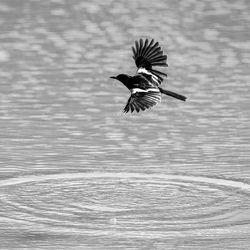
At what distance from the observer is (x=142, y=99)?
28.9ft

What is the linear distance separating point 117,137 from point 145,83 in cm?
302

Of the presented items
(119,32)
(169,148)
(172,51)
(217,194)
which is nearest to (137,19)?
(119,32)

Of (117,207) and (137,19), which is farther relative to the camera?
(137,19)

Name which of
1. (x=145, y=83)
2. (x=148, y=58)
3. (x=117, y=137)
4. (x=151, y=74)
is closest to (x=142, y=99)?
(x=145, y=83)

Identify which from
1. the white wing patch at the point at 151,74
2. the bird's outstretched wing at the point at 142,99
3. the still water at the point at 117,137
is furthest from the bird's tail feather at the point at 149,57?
the still water at the point at 117,137

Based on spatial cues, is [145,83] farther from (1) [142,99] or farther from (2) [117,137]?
(2) [117,137]

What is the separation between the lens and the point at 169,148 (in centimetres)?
1162

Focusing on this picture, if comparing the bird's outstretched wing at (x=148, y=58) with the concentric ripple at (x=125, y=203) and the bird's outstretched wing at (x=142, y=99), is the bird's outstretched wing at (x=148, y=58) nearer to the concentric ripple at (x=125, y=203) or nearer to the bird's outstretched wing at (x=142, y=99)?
the bird's outstretched wing at (x=142, y=99)

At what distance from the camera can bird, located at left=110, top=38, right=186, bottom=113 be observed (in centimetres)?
876

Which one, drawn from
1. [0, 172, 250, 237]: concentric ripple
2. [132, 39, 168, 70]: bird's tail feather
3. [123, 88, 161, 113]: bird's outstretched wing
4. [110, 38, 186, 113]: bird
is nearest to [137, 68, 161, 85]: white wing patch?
[110, 38, 186, 113]: bird

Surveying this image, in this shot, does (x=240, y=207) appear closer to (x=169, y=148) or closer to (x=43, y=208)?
(x=43, y=208)

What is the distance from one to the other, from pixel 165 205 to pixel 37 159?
199 cm

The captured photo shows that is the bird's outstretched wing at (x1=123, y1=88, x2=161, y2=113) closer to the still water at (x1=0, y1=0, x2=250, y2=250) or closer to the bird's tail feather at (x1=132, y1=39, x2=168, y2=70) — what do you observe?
the bird's tail feather at (x1=132, y1=39, x2=168, y2=70)

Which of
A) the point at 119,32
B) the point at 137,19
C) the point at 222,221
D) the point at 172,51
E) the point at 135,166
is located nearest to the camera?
the point at 222,221
